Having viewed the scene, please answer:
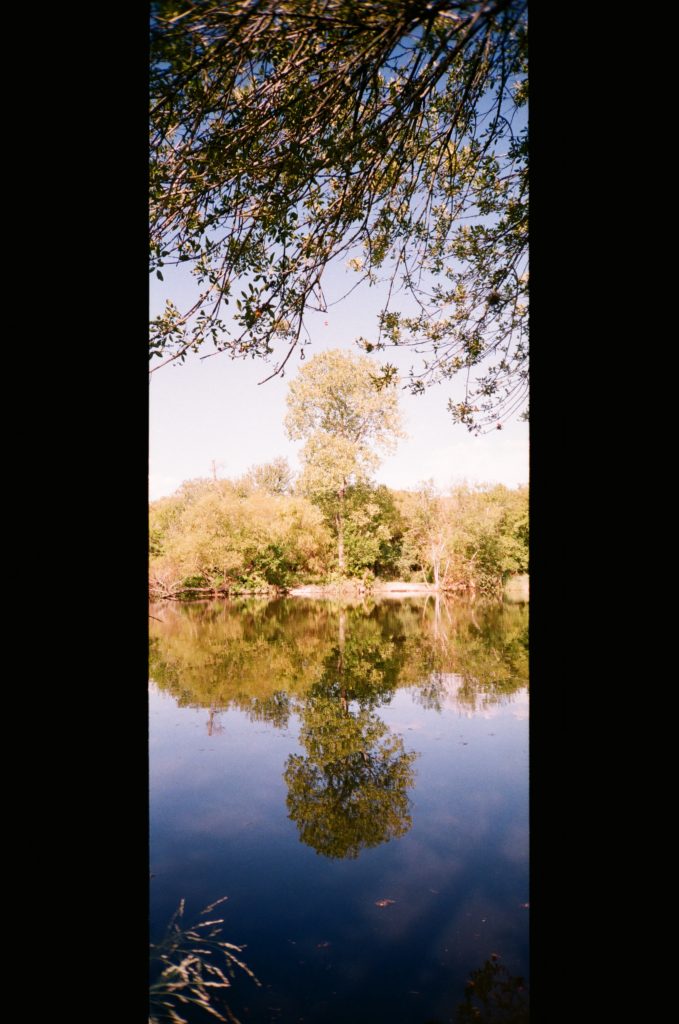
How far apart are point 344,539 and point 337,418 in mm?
4206

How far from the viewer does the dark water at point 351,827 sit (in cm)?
279

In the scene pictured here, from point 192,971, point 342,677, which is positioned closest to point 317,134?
point 192,971

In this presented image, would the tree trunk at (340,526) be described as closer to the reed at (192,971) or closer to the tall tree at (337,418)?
the tall tree at (337,418)

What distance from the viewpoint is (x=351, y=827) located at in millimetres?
4633

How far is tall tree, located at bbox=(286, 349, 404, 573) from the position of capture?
685 inches

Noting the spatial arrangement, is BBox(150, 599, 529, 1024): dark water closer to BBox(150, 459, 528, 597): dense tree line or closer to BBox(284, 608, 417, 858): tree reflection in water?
BBox(284, 608, 417, 858): tree reflection in water

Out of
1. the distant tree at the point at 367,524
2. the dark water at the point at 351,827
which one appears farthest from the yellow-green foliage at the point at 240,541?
the dark water at the point at 351,827

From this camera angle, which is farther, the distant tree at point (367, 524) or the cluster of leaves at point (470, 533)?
the distant tree at point (367, 524)

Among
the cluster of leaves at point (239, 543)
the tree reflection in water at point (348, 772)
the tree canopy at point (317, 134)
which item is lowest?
the tree reflection in water at point (348, 772)

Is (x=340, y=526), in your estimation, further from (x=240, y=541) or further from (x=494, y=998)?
(x=494, y=998)

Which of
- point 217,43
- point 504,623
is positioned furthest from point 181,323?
point 504,623

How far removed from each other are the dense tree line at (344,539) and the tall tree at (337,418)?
82cm
